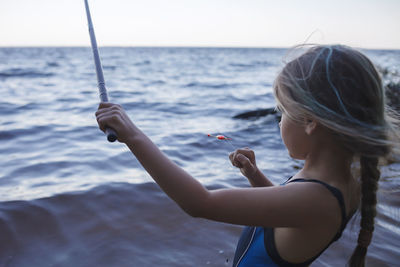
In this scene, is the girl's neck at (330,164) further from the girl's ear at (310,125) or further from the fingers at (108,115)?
the fingers at (108,115)

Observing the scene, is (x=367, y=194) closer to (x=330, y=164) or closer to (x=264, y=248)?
(x=330, y=164)

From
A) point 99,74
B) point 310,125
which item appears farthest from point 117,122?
point 310,125

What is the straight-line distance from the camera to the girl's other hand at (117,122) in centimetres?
119

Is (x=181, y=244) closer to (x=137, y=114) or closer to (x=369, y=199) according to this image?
(x=369, y=199)

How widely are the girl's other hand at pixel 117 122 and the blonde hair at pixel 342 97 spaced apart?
2.08ft

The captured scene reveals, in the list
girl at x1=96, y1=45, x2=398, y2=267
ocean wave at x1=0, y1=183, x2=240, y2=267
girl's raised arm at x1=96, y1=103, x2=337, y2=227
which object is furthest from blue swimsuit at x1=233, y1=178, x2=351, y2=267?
ocean wave at x1=0, y1=183, x2=240, y2=267

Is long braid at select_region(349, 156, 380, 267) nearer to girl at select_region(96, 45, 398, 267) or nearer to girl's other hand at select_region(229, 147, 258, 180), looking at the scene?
girl at select_region(96, 45, 398, 267)

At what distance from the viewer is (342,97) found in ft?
4.26

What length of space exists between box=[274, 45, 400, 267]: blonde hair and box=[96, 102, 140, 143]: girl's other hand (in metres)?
0.63

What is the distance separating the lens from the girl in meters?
1.20

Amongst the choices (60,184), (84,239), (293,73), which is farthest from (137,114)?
(293,73)

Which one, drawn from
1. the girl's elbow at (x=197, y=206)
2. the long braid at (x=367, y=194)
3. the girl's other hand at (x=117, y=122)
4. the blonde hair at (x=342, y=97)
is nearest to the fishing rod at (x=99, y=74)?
the girl's other hand at (x=117, y=122)

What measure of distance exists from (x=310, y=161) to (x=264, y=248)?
0.42m

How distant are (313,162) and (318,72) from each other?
364mm
